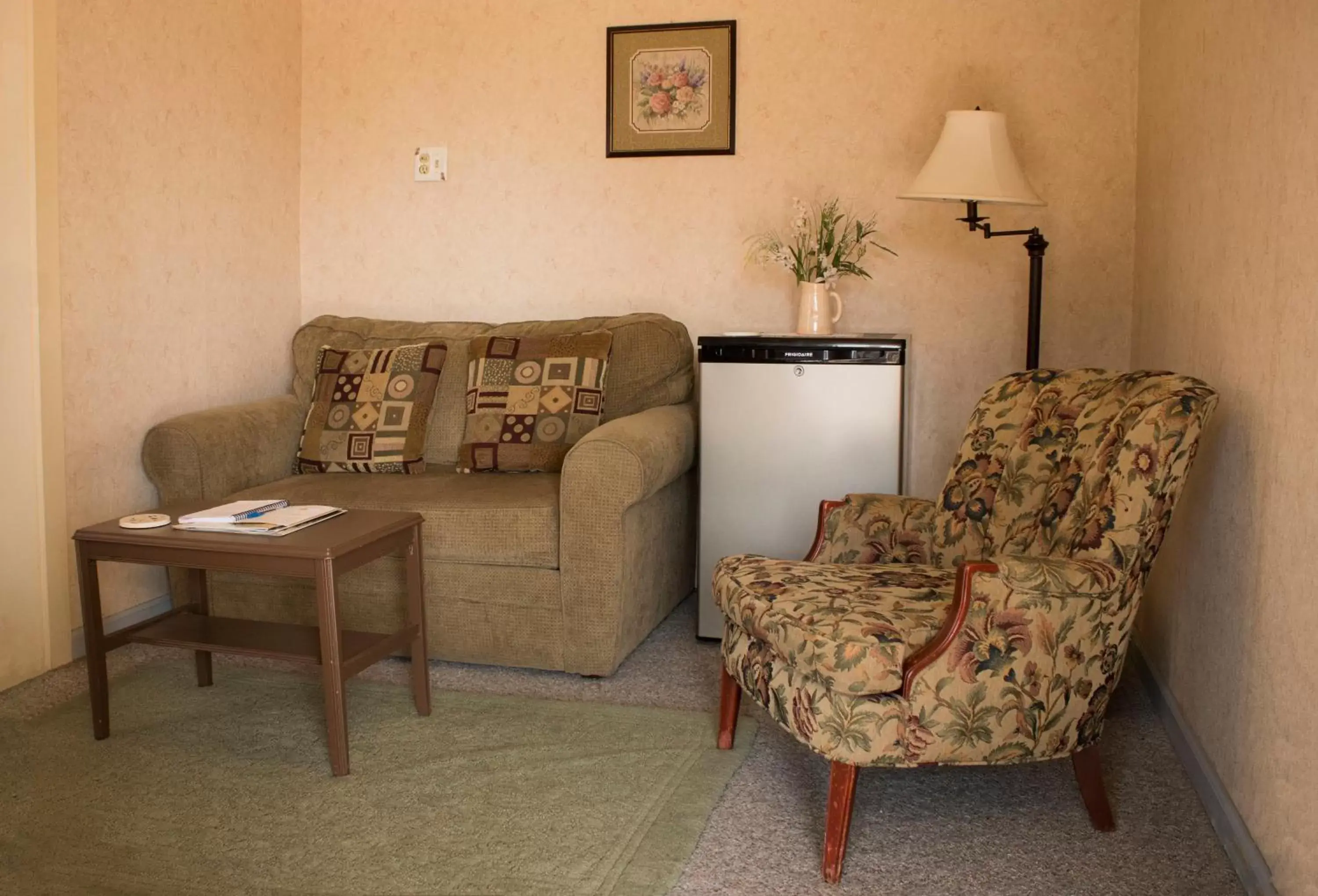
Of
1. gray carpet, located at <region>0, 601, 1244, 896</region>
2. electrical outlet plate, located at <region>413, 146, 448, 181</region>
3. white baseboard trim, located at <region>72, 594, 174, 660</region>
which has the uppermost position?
electrical outlet plate, located at <region>413, 146, 448, 181</region>

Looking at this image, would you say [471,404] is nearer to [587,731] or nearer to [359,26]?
[587,731]

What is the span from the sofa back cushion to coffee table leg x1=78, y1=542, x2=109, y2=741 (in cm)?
129

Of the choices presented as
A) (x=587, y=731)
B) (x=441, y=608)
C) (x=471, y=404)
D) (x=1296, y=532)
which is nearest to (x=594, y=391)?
(x=471, y=404)

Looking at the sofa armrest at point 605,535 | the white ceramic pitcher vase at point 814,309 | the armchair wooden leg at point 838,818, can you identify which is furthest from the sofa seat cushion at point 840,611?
the white ceramic pitcher vase at point 814,309

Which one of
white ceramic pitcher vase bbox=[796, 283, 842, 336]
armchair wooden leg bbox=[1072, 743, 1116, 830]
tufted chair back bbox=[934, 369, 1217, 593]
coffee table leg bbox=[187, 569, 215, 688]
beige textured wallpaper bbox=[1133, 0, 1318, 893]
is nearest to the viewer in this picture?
beige textured wallpaper bbox=[1133, 0, 1318, 893]

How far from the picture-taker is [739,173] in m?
3.87

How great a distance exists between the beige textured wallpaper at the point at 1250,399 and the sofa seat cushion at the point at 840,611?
52 centimetres

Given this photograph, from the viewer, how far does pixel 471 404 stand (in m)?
3.55

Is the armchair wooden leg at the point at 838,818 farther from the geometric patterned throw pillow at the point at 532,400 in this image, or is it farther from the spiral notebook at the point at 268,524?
the geometric patterned throw pillow at the point at 532,400

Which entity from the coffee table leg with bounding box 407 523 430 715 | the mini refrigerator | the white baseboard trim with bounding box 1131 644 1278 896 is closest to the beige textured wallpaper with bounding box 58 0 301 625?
the coffee table leg with bounding box 407 523 430 715

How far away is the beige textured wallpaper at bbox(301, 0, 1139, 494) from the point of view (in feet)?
11.9

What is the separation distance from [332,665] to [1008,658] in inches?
50.5

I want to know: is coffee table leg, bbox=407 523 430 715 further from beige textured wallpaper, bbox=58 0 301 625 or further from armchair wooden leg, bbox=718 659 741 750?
beige textured wallpaper, bbox=58 0 301 625

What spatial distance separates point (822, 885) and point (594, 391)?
181 cm
